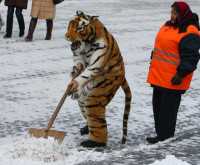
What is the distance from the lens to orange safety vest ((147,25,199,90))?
6039 millimetres

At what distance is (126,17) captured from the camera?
17.3 m

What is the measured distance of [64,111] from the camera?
7602 millimetres

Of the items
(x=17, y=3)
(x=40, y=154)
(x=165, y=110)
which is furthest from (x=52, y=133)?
(x=17, y=3)

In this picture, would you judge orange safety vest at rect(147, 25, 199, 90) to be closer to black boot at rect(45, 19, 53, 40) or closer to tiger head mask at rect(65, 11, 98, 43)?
tiger head mask at rect(65, 11, 98, 43)

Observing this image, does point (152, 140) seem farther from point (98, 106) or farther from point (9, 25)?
point (9, 25)

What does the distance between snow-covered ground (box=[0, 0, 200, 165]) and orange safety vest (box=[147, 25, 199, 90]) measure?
66 cm

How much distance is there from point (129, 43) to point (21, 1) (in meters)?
2.47

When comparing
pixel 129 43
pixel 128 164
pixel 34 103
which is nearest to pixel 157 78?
pixel 128 164

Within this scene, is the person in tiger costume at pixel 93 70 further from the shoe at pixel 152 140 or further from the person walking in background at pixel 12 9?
the person walking in background at pixel 12 9

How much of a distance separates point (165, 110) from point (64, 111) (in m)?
1.72

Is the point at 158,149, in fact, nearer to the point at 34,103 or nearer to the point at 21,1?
the point at 34,103

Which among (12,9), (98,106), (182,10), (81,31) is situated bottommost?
(98,106)

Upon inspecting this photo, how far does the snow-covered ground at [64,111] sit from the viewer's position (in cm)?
562

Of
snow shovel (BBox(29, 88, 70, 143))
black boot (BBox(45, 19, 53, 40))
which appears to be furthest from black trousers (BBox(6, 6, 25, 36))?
snow shovel (BBox(29, 88, 70, 143))
